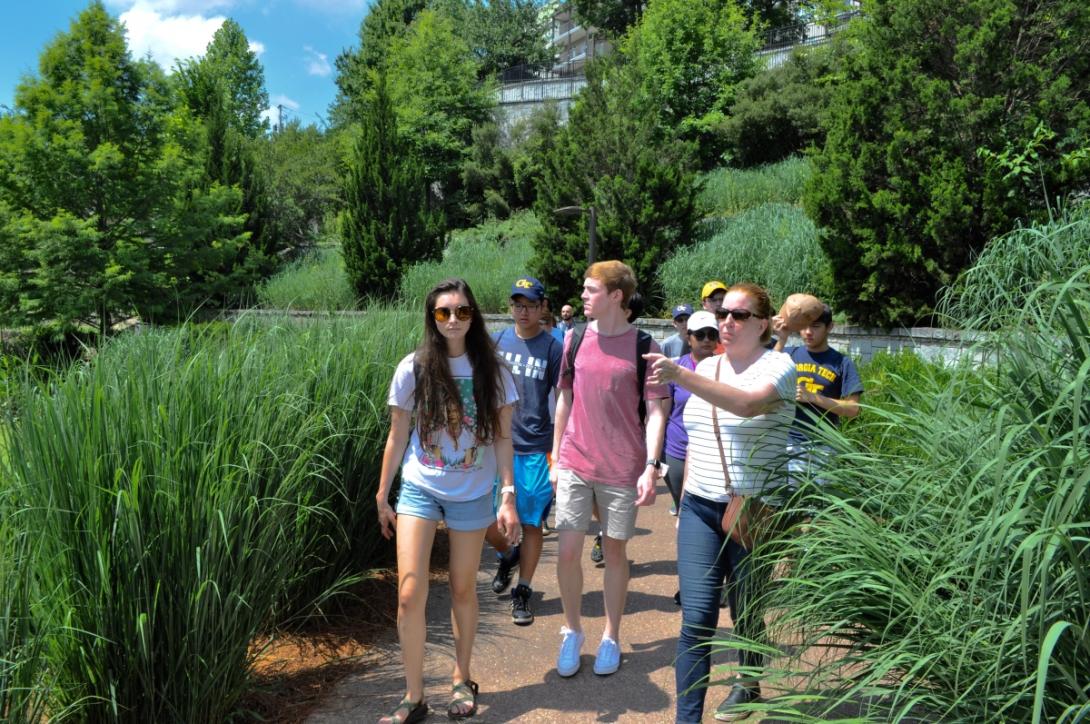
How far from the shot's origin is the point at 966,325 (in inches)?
121

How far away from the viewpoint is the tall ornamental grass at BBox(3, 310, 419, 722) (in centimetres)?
270

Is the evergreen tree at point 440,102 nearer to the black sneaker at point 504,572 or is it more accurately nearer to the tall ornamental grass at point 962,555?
the black sneaker at point 504,572

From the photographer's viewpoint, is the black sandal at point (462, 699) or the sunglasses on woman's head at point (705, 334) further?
the sunglasses on woman's head at point (705, 334)

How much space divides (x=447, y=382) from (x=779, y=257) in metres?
10.9

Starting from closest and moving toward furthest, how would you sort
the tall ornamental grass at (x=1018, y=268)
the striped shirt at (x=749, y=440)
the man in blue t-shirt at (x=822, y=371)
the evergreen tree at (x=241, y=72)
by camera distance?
1. the tall ornamental grass at (x=1018, y=268)
2. the striped shirt at (x=749, y=440)
3. the man in blue t-shirt at (x=822, y=371)
4. the evergreen tree at (x=241, y=72)

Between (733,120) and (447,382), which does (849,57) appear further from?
(733,120)

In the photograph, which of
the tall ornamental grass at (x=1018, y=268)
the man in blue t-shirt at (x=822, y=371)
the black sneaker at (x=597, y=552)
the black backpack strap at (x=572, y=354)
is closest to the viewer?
the tall ornamental grass at (x=1018, y=268)

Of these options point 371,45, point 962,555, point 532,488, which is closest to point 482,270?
point 532,488

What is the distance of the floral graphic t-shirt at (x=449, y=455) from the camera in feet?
11.2

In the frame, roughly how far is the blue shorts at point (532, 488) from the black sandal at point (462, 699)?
47.1 inches

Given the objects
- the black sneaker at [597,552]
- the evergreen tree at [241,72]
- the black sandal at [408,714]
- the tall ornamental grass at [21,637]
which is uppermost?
the evergreen tree at [241,72]

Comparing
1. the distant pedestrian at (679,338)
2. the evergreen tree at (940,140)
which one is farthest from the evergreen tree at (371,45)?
the distant pedestrian at (679,338)

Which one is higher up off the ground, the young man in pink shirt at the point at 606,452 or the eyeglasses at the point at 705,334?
the eyeglasses at the point at 705,334

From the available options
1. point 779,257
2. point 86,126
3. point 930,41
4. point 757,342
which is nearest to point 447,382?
point 757,342
